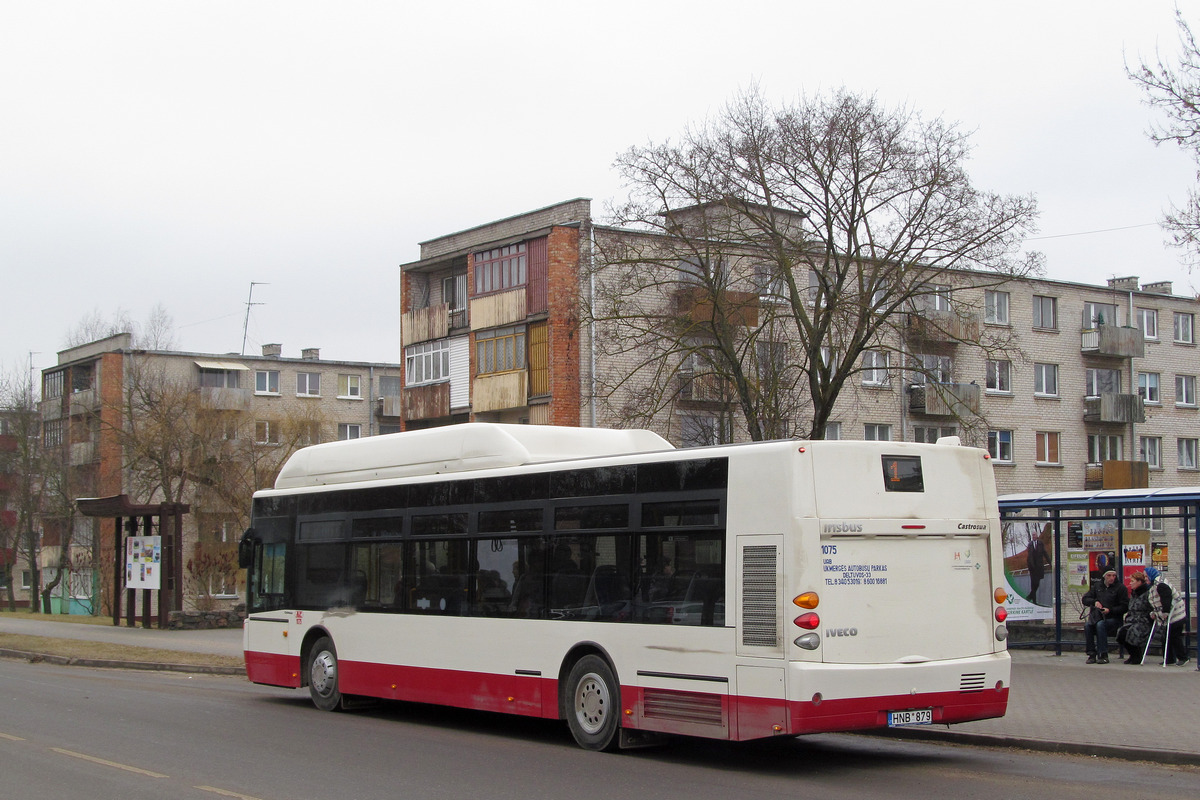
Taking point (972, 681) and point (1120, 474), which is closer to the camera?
point (972, 681)

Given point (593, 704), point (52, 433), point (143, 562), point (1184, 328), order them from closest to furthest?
point (593, 704), point (143, 562), point (1184, 328), point (52, 433)

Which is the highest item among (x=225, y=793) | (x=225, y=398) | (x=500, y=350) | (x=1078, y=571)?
(x=500, y=350)

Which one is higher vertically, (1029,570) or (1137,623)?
(1029,570)

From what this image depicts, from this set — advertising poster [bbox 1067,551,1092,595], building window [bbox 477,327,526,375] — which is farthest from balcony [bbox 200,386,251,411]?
advertising poster [bbox 1067,551,1092,595]

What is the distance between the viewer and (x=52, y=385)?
77.9 meters

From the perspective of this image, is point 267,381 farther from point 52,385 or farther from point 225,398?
point 225,398

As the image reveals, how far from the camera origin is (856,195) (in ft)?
93.4

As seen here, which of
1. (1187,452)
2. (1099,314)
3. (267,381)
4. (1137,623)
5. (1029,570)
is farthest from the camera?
(267,381)

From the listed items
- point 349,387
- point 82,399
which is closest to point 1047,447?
point 349,387

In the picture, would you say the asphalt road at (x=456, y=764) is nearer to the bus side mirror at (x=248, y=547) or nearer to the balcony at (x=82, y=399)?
the bus side mirror at (x=248, y=547)

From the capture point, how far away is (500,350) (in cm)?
4622

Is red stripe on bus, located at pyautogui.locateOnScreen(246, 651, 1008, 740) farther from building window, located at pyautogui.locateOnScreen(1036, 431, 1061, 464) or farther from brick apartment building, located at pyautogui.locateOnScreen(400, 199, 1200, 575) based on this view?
building window, located at pyautogui.locateOnScreen(1036, 431, 1061, 464)

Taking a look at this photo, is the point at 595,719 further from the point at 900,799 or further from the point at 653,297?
the point at 653,297

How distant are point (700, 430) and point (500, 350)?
8.80m
